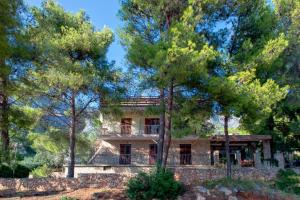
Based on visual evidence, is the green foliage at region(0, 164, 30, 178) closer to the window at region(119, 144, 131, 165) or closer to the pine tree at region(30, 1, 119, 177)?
the pine tree at region(30, 1, 119, 177)

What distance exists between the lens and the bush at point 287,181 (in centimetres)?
1806

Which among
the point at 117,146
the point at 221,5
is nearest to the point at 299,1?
the point at 221,5

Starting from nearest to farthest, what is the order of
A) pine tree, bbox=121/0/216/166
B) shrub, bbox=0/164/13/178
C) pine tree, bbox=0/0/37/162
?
pine tree, bbox=0/0/37/162
pine tree, bbox=121/0/216/166
shrub, bbox=0/164/13/178

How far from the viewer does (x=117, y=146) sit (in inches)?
1147

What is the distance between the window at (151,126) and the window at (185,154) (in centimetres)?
243

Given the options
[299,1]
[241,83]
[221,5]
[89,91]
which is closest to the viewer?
[241,83]

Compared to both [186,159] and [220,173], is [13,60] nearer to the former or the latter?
[220,173]

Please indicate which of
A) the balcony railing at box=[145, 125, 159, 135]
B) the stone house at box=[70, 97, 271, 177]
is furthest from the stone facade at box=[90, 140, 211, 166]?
the balcony railing at box=[145, 125, 159, 135]

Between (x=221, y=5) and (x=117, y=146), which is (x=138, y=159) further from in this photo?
(x=221, y=5)

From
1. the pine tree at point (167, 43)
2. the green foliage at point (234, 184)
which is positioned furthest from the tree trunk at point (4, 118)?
the green foliage at point (234, 184)

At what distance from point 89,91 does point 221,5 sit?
27.2 feet

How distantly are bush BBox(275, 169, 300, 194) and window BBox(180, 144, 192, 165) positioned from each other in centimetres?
820

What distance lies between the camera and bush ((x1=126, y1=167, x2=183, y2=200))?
37.4 ft

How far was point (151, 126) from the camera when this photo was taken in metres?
28.8
